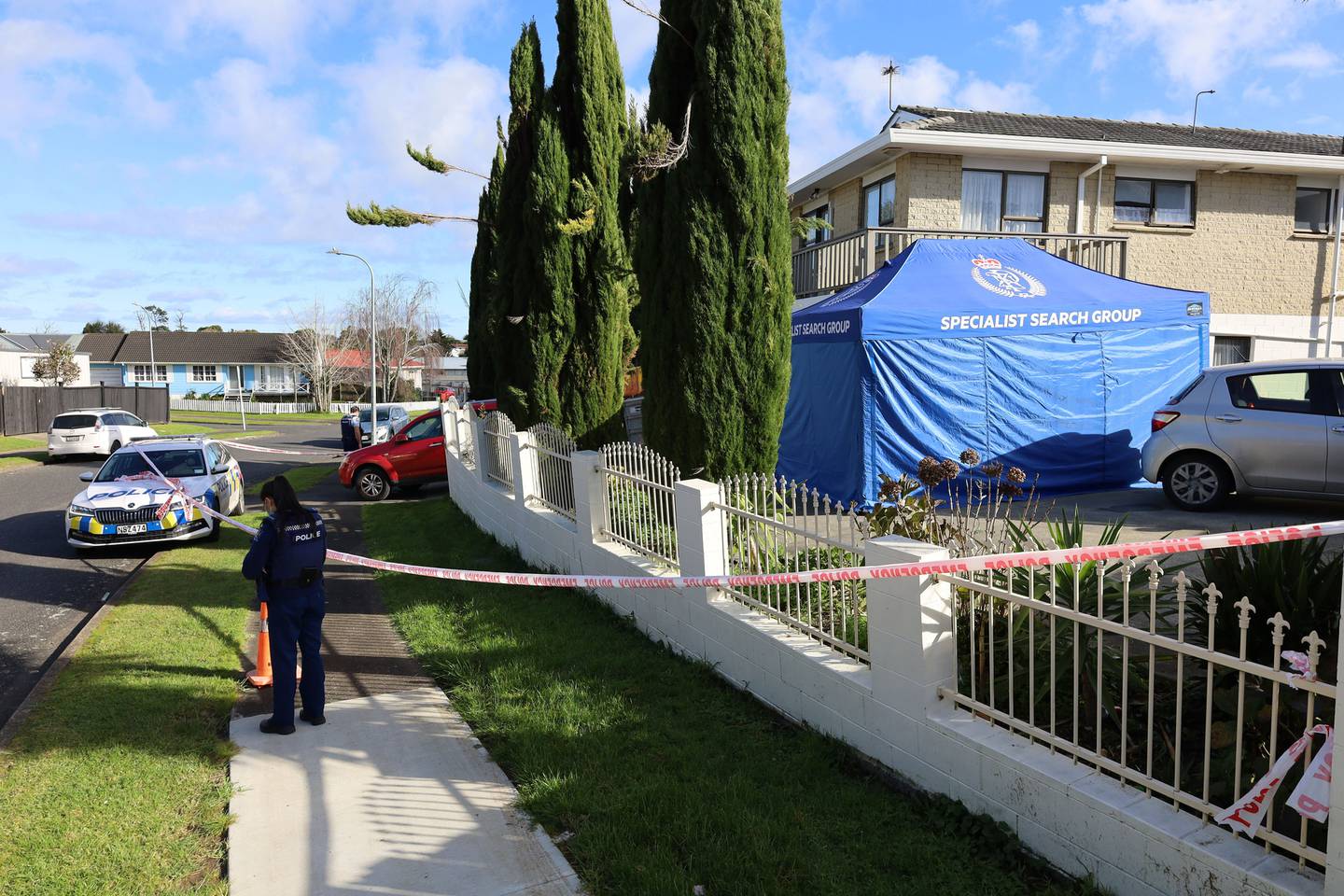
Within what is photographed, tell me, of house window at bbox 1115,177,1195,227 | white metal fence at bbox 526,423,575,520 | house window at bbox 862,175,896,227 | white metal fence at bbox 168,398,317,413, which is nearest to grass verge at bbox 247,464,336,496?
white metal fence at bbox 526,423,575,520

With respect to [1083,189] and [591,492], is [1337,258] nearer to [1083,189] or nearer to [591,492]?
[1083,189]

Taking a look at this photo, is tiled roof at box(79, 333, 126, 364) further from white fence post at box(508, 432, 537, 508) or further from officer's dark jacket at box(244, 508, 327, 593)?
officer's dark jacket at box(244, 508, 327, 593)

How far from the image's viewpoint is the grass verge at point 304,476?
18.7 meters

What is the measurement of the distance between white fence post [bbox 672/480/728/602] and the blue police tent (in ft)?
16.5

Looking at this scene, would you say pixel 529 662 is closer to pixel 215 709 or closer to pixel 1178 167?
pixel 215 709

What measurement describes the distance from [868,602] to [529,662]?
285 centimetres

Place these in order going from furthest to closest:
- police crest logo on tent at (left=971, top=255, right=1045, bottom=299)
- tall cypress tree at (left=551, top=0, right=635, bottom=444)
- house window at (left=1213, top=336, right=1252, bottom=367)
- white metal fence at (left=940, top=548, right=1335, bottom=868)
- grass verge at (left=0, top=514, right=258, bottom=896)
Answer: house window at (left=1213, top=336, right=1252, bottom=367) < tall cypress tree at (left=551, top=0, right=635, bottom=444) < police crest logo on tent at (left=971, top=255, right=1045, bottom=299) < grass verge at (left=0, top=514, right=258, bottom=896) < white metal fence at (left=940, top=548, right=1335, bottom=868)

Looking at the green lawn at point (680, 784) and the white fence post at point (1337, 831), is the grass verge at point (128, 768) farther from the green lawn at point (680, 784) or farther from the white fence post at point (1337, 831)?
the white fence post at point (1337, 831)

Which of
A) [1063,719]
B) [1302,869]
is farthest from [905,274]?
[1302,869]

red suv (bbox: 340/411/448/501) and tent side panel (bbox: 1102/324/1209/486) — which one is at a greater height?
tent side panel (bbox: 1102/324/1209/486)

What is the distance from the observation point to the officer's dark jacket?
5.46 m

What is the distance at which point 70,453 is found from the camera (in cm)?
2575

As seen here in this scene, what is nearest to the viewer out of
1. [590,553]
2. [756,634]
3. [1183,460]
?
[756,634]

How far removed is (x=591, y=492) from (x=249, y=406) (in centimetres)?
6219
